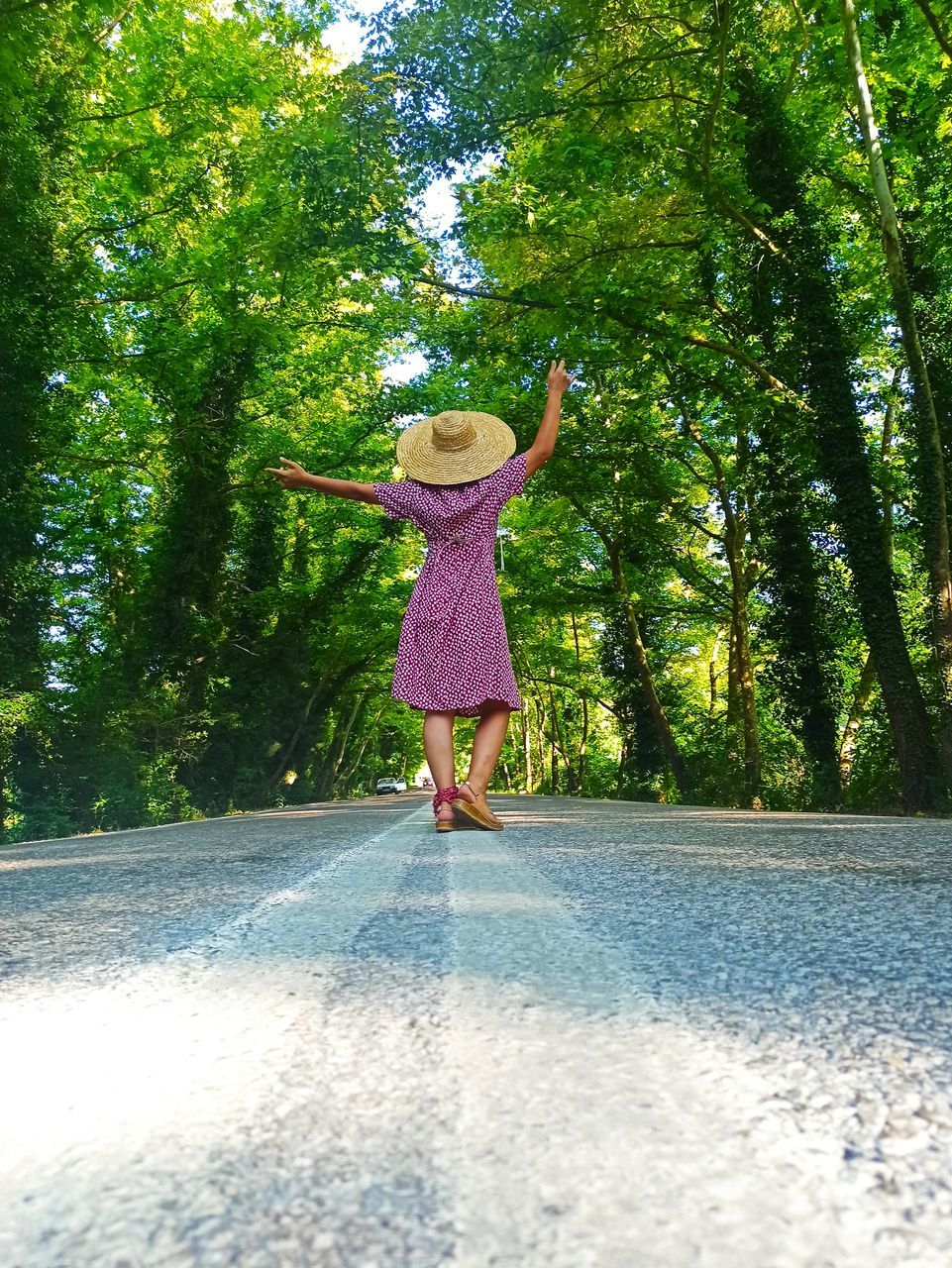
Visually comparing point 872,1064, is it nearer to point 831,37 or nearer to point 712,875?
point 712,875

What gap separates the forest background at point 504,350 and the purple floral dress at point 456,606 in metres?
3.90

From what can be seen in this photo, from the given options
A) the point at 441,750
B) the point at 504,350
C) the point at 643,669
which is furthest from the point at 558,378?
the point at 643,669

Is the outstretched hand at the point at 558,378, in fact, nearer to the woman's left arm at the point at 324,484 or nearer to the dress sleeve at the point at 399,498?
the dress sleeve at the point at 399,498

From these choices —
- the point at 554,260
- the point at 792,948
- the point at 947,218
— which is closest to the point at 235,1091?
the point at 792,948

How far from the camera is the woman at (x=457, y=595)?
16.2 ft

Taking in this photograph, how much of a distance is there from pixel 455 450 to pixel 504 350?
8026 millimetres

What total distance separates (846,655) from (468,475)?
38.0 ft

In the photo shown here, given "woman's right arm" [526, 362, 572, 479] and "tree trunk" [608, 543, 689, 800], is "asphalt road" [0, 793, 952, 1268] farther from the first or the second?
"tree trunk" [608, 543, 689, 800]

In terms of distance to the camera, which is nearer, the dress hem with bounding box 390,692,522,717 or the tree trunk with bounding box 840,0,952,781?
the dress hem with bounding box 390,692,522,717

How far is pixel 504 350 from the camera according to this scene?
12.8 m

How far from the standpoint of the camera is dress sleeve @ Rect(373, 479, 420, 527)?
521 centimetres

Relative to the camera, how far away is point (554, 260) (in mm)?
11078

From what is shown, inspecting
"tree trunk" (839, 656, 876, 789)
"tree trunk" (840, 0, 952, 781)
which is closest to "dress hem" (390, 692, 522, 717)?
"tree trunk" (840, 0, 952, 781)

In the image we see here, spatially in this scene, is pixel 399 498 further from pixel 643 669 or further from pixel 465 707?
pixel 643 669
